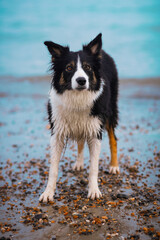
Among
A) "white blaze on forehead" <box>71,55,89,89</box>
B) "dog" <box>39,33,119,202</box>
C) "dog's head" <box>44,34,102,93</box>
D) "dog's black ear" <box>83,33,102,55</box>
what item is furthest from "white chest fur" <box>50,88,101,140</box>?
"dog's black ear" <box>83,33,102,55</box>

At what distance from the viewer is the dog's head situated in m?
3.24

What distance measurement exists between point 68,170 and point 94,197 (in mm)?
1212

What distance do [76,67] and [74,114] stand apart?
2.13 feet

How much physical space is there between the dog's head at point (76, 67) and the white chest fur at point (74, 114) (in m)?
0.11

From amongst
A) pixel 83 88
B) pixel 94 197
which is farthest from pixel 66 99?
pixel 94 197

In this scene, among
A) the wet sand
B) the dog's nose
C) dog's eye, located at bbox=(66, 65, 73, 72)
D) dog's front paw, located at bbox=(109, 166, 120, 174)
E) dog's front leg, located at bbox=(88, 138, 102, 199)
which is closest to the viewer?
the wet sand

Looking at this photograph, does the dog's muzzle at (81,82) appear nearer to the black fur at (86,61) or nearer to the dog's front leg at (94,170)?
the black fur at (86,61)

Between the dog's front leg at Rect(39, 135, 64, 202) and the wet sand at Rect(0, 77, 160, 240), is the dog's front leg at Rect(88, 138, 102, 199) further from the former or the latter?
the dog's front leg at Rect(39, 135, 64, 202)

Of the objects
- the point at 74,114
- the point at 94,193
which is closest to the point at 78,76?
the point at 74,114

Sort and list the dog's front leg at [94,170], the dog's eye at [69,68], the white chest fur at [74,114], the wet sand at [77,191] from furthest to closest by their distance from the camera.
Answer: the dog's front leg at [94,170]
the white chest fur at [74,114]
the dog's eye at [69,68]
the wet sand at [77,191]

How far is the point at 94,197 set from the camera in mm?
A: 3543

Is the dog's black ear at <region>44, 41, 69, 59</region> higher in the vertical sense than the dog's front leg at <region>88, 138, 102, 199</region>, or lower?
higher

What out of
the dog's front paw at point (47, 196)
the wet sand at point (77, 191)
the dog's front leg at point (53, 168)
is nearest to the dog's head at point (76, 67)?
the dog's front leg at point (53, 168)

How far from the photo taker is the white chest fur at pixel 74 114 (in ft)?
11.4
